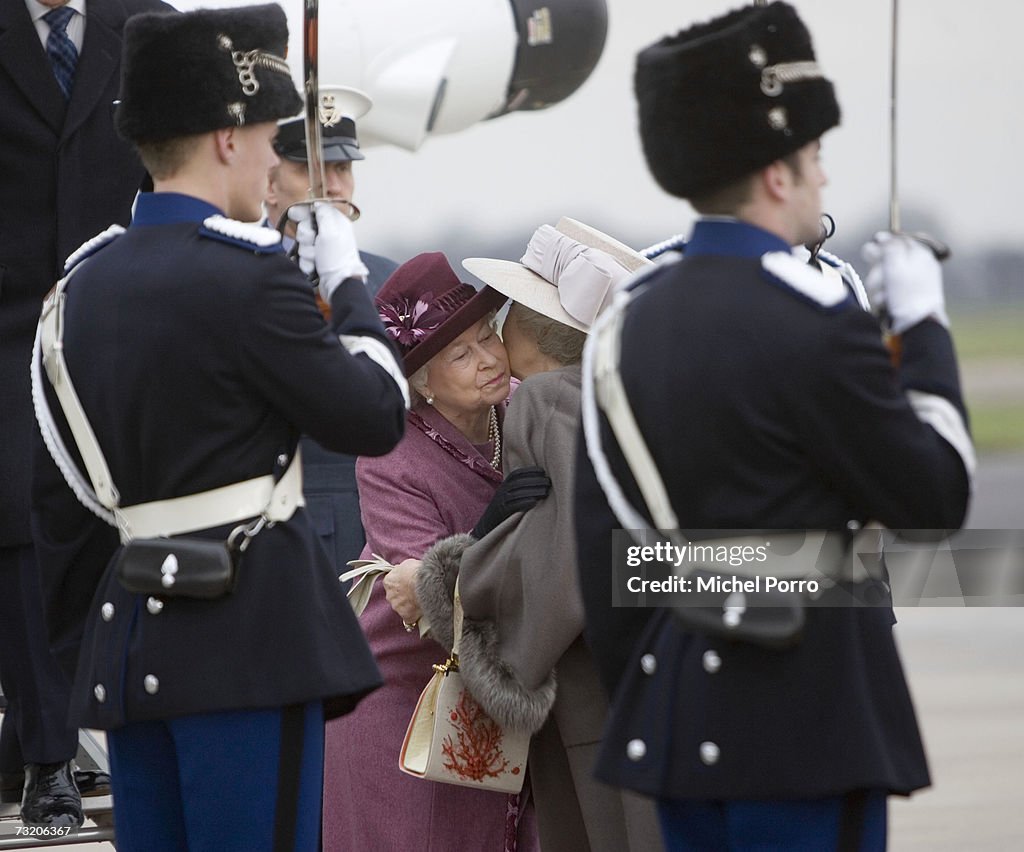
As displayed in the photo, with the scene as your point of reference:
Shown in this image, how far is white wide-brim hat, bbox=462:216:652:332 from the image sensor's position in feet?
10.3

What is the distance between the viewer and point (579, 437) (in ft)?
7.61

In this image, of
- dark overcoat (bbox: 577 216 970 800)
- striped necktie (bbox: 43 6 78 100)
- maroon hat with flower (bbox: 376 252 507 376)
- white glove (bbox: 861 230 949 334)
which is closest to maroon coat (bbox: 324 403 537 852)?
maroon hat with flower (bbox: 376 252 507 376)

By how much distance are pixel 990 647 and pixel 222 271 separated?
579 centimetres

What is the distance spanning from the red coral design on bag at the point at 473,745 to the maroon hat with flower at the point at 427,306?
0.61 m

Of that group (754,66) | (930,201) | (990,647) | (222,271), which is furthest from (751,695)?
(930,201)

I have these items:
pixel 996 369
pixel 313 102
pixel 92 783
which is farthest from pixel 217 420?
pixel 996 369

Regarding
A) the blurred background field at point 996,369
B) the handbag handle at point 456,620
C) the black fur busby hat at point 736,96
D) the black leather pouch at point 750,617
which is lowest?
the blurred background field at point 996,369

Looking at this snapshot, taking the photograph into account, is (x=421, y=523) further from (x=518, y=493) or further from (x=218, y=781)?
(x=218, y=781)

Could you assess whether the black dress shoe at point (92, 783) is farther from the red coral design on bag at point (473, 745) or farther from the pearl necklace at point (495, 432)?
the pearl necklace at point (495, 432)

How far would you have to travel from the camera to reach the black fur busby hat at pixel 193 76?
2.46m

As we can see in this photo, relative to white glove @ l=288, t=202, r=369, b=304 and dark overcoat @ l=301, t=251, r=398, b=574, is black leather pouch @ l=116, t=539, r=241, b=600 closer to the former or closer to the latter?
white glove @ l=288, t=202, r=369, b=304

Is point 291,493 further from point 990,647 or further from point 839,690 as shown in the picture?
point 990,647

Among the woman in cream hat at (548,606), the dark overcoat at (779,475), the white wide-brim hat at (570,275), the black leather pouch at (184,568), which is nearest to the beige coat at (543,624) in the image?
the woman in cream hat at (548,606)

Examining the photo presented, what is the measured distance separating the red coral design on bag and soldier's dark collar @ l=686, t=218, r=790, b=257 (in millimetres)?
1184
